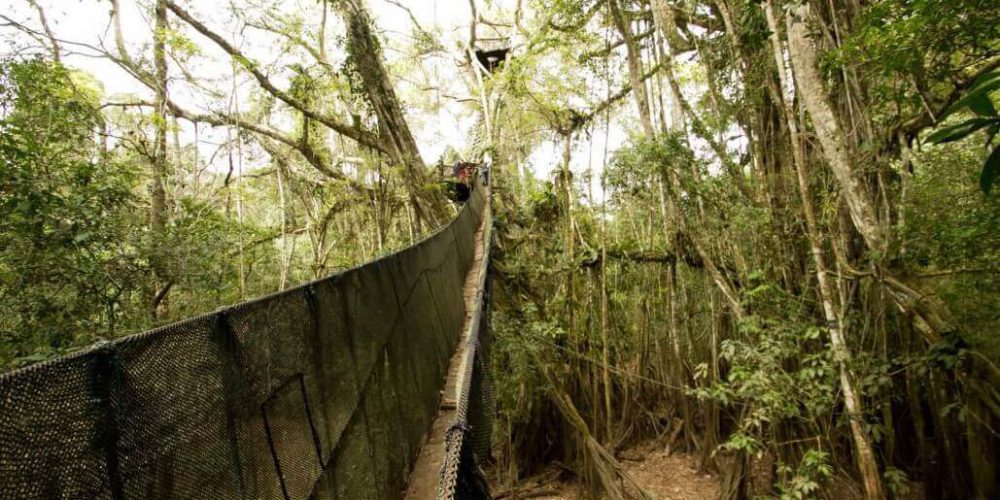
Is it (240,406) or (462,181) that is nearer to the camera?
(240,406)

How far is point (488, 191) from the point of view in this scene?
323 inches

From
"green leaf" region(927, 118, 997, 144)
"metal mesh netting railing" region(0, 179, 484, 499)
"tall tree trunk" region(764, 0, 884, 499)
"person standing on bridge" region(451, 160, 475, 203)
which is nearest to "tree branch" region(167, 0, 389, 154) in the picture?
"person standing on bridge" region(451, 160, 475, 203)

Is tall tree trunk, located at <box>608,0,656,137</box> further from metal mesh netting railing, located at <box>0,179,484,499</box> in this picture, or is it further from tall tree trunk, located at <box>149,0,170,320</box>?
tall tree trunk, located at <box>149,0,170,320</box>

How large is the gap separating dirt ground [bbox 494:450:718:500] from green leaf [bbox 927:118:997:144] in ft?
16.9

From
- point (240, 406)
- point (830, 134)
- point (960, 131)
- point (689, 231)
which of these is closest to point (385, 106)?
point (689, 231)

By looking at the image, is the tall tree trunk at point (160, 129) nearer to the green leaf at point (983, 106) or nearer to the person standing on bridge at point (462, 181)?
the person standing on bridge at point (462, 181)

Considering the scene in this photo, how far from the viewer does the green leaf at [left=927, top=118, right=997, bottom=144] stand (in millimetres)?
1001

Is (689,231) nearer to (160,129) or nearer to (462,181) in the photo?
(462,181)

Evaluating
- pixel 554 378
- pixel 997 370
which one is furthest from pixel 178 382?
pixel 554 378

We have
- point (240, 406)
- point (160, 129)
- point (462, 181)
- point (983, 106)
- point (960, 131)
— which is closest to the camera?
point (983, 106)

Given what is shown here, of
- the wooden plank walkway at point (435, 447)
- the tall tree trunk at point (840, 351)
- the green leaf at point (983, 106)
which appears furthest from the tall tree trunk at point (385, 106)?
the green leaf at point (983, 106)

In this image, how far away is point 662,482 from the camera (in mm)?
5789

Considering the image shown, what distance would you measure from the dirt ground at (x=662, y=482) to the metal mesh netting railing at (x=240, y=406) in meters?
3.49

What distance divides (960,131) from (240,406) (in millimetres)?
2106
